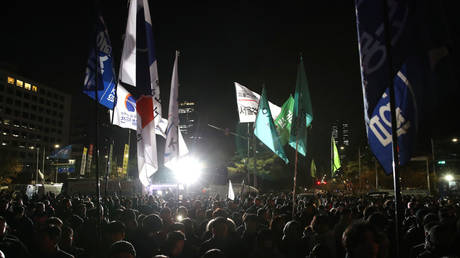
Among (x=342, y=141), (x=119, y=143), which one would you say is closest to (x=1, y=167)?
(x=119, y=143)

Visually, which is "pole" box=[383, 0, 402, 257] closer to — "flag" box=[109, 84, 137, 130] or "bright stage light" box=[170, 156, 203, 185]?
"bright stage light" box=[170, 156, 203, 185]

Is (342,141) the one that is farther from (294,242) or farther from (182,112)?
(294,242)

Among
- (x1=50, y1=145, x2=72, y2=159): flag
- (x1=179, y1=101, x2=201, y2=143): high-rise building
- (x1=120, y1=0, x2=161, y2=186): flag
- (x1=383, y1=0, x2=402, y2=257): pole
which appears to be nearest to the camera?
(x1=383, y1=0, x2=402, y2=257): pole

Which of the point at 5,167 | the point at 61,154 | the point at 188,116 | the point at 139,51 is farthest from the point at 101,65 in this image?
the point at 188,116

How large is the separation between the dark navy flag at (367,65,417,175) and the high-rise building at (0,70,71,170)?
117459mm

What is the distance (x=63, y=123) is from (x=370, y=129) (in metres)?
146

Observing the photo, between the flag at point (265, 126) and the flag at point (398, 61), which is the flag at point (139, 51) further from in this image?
the flag at point (265, 126)

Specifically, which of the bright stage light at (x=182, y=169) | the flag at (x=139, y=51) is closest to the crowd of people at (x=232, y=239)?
the bright stage light at (x=182, y=169)

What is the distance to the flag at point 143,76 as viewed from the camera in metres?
8.17

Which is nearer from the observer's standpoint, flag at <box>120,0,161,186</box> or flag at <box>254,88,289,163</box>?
flag at <box>120,0,161,186</box>

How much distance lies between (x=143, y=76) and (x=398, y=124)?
19.4ft

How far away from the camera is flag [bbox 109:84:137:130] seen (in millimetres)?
13117

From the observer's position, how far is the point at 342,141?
17312 cm

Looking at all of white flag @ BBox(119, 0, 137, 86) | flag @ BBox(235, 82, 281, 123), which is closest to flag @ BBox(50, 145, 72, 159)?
flag @ BBox(235, 82, 281, 123)
